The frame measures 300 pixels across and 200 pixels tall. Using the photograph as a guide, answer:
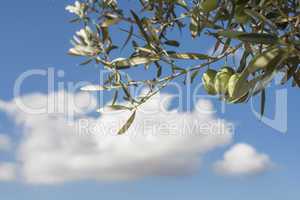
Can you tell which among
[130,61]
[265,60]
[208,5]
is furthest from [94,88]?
[265,60]

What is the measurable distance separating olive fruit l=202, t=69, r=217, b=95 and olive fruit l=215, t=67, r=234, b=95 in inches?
3.5

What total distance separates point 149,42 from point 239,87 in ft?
3.38

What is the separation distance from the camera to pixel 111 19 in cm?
329

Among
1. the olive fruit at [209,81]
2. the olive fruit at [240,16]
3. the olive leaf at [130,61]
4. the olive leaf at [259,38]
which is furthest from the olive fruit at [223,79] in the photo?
the olive leaf at [259,38]

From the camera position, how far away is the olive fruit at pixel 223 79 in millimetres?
3768

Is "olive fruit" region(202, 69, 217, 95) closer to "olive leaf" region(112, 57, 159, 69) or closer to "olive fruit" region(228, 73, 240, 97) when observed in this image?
"olive fruit" region(228, 73, 240, 97)

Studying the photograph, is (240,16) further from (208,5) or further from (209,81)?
(209,81)

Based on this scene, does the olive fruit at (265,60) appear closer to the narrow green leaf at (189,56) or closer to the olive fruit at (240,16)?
the olive fruit at (240,16)

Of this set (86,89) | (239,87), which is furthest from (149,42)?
(239,87)

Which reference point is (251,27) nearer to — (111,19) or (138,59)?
(138,59)

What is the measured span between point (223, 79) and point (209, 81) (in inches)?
5.9

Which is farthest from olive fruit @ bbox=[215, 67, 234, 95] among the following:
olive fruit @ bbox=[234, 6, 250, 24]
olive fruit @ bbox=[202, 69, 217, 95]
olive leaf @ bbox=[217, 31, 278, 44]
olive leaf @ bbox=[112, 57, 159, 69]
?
olive leaf @ bbox=[217, 31, 278, 44]

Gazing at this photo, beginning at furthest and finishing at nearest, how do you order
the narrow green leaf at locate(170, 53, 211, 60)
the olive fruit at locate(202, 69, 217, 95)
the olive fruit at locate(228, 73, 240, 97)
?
the olive fruit at locate(202, 69, 217, 95) → the narrow green leaf at locate(170, 53, 211, 60) → the olive fruit at locate(228, 73, 240, 97)

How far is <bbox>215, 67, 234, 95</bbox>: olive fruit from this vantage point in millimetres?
3768
